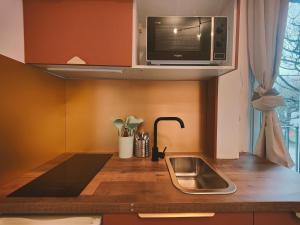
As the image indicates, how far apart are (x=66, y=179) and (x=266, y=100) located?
1315 millimetres

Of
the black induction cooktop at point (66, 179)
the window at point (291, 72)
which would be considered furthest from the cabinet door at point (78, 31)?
the window at point (291, 72)

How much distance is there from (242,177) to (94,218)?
0.72 m

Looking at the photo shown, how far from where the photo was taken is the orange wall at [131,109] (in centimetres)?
144

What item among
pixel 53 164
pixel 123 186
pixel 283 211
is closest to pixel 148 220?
pixel 123 186

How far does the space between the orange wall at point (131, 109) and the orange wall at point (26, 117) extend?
0.14 metres

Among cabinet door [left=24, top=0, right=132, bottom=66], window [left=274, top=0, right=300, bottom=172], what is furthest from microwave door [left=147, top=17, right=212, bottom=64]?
window [left=274, top=0, right=300, bottom=172]

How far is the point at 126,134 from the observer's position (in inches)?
52.0

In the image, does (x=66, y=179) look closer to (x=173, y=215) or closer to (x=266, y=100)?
(x=173, y=215)

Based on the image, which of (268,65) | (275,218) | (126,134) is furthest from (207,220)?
(268,65)

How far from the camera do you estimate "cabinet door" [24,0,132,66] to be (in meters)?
0.98

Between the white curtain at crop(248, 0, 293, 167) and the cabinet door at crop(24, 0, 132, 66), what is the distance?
3.13 ft

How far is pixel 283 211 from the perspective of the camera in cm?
73

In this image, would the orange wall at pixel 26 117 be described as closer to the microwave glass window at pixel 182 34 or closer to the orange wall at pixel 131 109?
the orange wall at pixel 131 109

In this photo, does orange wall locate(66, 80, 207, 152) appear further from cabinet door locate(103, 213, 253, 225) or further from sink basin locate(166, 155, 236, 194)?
cabinet door locate(103, 213, 253, 225)
